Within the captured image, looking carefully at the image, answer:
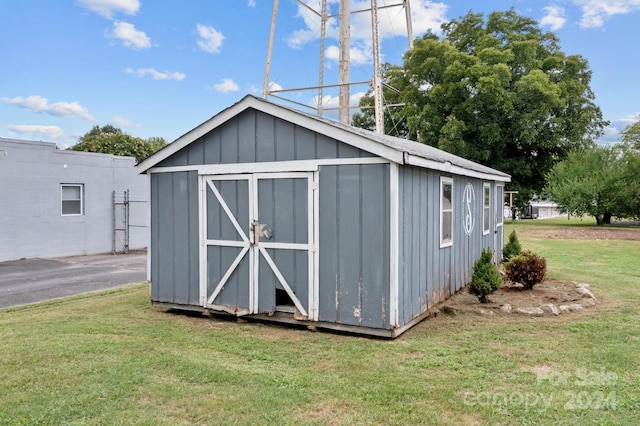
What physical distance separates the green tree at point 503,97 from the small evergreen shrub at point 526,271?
17.5 metres

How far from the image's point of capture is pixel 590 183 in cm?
2358

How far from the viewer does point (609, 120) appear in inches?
1161

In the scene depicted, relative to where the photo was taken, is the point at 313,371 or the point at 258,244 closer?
the point at 313,371

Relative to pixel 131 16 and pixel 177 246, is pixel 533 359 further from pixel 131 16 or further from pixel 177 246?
pixel 131 16

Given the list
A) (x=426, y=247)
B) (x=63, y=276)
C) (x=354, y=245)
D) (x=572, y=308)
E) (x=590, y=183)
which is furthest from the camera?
(x=590, y=183)

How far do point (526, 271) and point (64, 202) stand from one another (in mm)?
14169

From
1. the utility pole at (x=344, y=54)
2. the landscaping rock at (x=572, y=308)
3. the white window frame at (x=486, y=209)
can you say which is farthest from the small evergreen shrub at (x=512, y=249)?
the utility pole at (x=344, y=54)

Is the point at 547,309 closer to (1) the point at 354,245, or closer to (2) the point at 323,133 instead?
(1) the point at 354,245

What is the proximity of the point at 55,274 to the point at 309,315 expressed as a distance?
8.53 meters

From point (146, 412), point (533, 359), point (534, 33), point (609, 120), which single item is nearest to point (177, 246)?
point (146, 412)

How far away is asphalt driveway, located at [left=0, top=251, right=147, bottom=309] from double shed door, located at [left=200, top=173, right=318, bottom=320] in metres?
4.08

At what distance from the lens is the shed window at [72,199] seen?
15.5 m

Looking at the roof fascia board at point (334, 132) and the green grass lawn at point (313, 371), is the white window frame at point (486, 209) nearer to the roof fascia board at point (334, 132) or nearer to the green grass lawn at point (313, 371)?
the green grass lawn at point (313, 371)

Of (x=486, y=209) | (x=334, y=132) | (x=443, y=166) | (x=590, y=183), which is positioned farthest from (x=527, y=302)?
(x=590, y=183)
